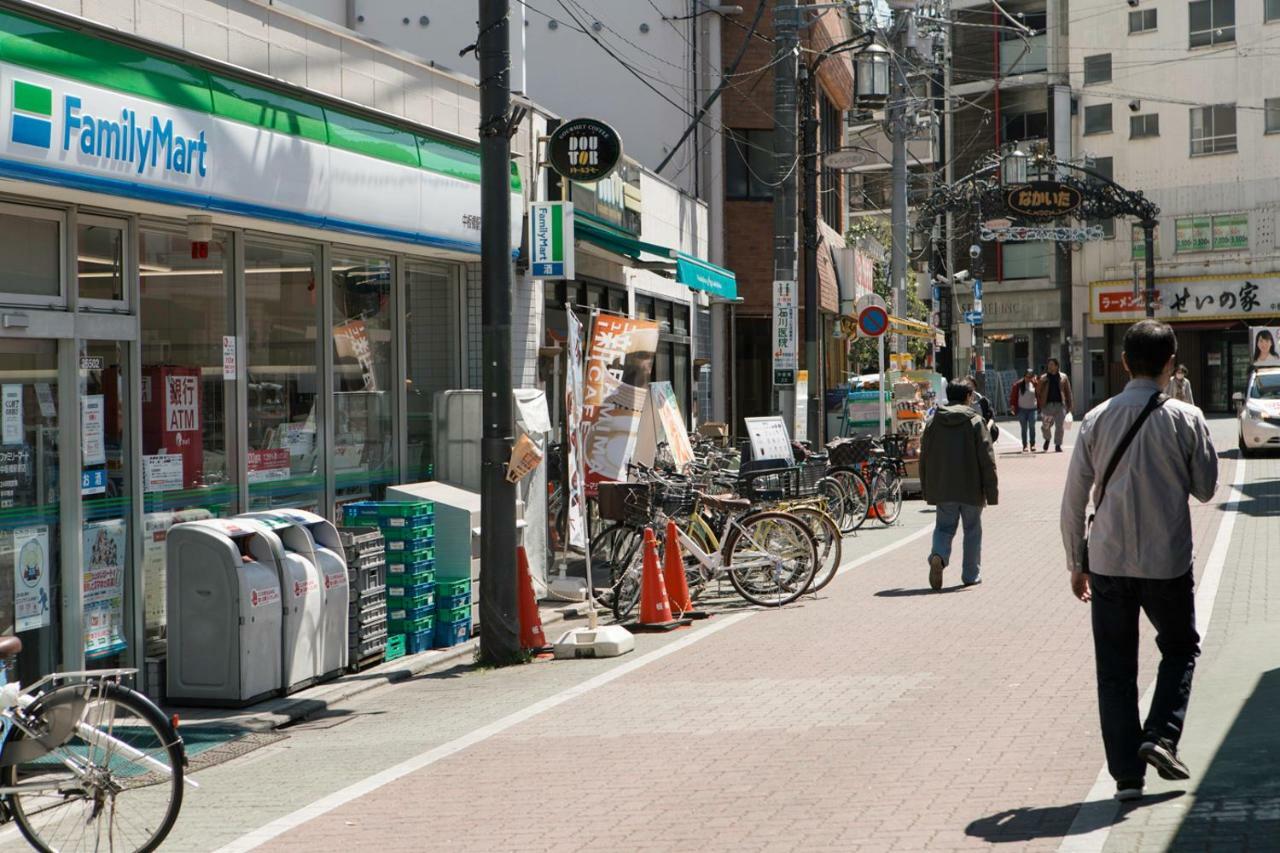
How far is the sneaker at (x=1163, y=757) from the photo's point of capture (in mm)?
6328

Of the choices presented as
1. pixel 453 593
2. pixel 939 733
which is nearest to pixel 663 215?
pixel 453 593

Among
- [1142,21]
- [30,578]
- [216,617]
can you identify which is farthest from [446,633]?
[1142,21]

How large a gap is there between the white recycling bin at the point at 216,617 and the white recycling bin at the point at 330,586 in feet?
2.09

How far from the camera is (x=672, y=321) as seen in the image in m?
26.4

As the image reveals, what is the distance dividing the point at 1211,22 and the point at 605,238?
161ft

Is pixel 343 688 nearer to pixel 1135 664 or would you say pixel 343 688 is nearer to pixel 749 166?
pixel 1135 664

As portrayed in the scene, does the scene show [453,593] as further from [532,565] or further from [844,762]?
[844,762]

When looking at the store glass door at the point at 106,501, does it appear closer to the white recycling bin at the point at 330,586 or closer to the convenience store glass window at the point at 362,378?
the white recycling bin at the point at 330,586

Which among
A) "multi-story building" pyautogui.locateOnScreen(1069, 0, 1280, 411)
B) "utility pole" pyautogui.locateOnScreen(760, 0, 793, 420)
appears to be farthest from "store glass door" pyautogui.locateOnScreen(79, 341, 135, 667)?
"multi-story building" pyautogui.locateOnScreen(1069, 0, 1280, 411)

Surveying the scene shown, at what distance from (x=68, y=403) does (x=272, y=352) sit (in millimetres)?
2684

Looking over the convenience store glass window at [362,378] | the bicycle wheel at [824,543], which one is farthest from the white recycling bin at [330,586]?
the bicycle wheel at [824,543]

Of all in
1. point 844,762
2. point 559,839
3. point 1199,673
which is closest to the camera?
point 559,839

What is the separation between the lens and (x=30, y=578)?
928 centimetres

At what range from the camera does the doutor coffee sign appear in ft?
167
